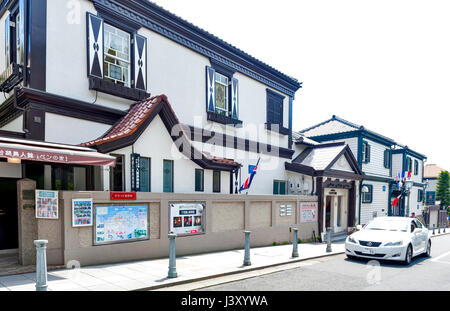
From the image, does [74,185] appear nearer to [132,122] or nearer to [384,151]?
[132,122]

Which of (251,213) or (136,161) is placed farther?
(251,213)

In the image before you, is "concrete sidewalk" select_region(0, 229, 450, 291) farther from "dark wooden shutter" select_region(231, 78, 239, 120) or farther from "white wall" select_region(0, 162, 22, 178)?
"dark wooden shutter" select_region(231, 78, 239, 120)

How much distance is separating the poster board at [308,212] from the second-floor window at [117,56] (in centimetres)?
965

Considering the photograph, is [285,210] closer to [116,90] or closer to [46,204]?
[116,90]

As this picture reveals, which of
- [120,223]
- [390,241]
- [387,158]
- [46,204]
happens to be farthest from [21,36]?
[387,158]

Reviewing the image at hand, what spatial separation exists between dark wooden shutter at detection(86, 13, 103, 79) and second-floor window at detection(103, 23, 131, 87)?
1.20 ft

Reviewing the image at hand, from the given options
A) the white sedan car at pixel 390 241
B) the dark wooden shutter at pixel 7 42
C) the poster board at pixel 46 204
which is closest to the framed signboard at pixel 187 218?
the poster board at pixel 46 204

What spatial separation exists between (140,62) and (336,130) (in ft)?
55.7

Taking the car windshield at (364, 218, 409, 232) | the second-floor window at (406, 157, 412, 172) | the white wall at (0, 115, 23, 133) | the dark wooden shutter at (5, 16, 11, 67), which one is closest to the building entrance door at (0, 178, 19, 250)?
the white wall at (0, 115, 23, 133)

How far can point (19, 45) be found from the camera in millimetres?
9203

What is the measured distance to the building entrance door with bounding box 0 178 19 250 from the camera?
29.0 ft

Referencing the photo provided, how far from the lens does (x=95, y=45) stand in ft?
31.3
